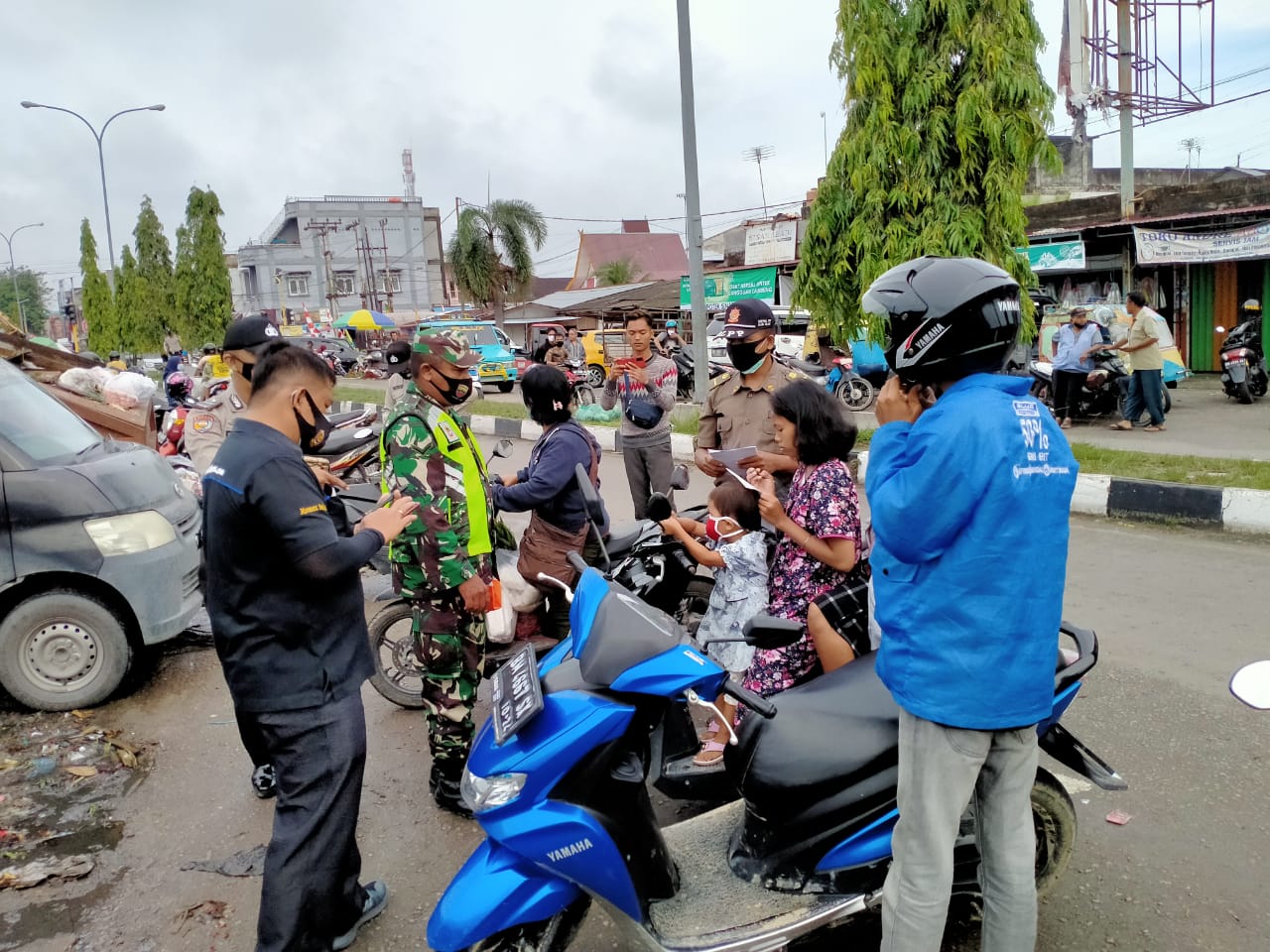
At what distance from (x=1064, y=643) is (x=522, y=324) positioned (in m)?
38.9

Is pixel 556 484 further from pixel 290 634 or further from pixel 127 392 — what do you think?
pixel 127 392

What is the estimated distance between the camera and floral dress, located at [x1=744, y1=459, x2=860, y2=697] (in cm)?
304

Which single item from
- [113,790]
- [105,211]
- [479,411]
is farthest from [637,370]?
[105,211]

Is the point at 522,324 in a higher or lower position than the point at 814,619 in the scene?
higher

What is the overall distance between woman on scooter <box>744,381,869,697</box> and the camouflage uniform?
1.04 m

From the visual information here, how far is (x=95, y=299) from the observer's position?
39438 millimetres

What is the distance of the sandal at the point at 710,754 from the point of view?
3.07m

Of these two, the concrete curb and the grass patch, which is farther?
the grass patch

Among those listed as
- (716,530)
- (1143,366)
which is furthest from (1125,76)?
(716,530)

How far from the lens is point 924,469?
6.03ft

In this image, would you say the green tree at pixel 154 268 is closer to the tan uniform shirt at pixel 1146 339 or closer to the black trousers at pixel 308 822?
the tan uniform shirt at pixel 1146 339

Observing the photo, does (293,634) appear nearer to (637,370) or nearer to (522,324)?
(637,370)

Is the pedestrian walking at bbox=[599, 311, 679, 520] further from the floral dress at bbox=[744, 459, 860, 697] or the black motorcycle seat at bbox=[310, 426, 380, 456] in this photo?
the black motorcycle seat at bbox=[310, 426, 380, 456]

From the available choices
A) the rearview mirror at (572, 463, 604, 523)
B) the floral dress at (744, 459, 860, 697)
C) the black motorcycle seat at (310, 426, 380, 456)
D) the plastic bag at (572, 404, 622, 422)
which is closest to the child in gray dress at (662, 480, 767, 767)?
the floral dress at (744, 459, 860, 697)
